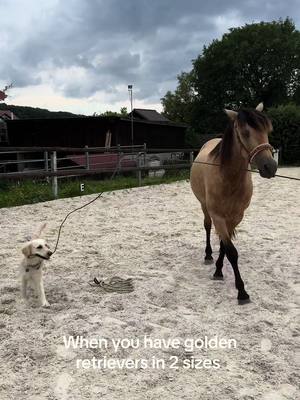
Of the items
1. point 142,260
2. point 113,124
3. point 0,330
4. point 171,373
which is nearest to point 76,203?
point 142,260

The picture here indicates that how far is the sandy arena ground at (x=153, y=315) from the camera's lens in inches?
102

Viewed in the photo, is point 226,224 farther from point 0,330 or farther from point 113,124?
point 113,124

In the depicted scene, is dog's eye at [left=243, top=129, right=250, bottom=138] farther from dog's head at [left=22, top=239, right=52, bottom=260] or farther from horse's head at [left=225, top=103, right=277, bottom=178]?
dog's head at [left=22, top=239, right=52, bottom=260]

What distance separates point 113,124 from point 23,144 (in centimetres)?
513

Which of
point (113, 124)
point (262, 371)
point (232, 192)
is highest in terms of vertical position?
point (113, 124)

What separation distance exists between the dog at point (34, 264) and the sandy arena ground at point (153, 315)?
0.11 m

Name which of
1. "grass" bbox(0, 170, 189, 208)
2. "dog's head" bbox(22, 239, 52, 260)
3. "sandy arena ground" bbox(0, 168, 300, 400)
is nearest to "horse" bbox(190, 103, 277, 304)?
"sandy arena ground" bbox(0, 168, 300, 400)

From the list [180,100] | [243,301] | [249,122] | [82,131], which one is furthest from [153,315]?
[180,100]

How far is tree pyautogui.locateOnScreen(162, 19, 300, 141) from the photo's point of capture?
41844mm

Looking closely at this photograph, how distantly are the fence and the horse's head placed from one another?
12.9 feet

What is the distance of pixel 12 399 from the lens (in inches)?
95.7

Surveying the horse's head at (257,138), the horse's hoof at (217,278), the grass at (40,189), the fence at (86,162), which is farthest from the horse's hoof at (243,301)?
the grass at (40,189)

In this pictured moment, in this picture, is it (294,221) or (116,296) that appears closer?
(116,296)

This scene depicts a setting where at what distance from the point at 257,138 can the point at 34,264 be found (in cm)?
219
